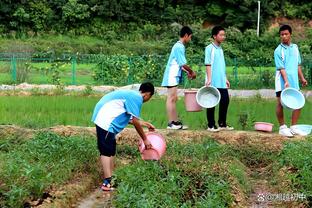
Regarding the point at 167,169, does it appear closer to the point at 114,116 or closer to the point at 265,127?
the point at 114,116

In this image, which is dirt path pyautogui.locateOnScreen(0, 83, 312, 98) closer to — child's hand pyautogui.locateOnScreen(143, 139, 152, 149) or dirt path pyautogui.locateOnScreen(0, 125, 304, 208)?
dirt path pyautogui.locateOnScreen(0, 125, 304, 208)

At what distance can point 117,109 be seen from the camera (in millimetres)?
6332

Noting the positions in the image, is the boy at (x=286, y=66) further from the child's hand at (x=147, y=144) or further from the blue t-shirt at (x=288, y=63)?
the child's hand at (x=147, y=144)

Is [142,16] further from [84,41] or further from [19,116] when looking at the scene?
[19,116]

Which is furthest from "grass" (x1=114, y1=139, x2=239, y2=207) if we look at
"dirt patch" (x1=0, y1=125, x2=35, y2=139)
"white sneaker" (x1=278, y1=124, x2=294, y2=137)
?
"dirt patch" (x1=0, y1=125, x2=35, y2=139)

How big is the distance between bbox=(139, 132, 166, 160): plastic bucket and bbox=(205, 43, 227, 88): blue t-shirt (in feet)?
6.97

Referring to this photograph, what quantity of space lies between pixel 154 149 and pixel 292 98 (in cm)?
283

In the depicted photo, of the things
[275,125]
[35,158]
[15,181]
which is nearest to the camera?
[15,181]

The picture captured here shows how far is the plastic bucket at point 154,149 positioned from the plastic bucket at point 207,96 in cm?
197

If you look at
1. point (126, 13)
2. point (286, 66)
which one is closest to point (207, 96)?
point (286, 66)

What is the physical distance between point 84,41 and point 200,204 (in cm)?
3462

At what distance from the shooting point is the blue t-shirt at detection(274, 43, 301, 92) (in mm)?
8492

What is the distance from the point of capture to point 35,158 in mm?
6617

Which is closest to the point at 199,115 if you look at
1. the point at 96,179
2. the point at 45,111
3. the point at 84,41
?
the point at 45,111
